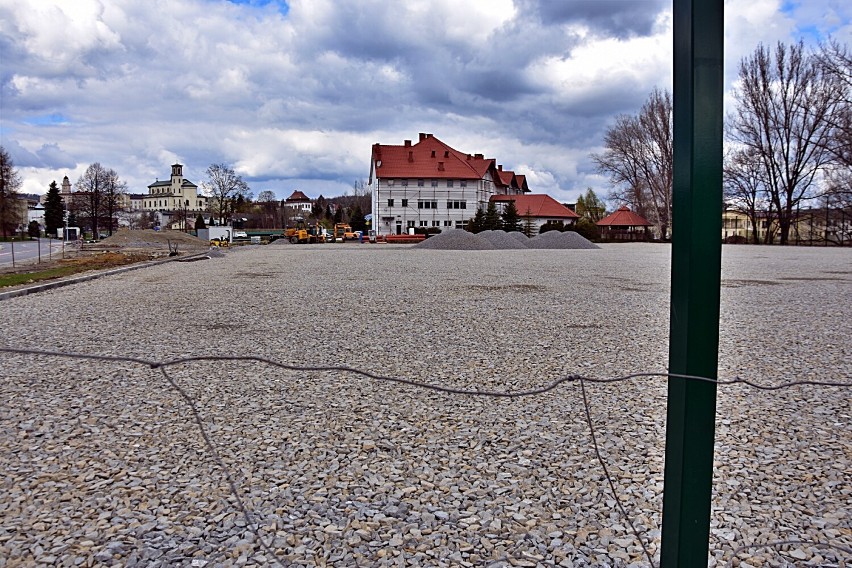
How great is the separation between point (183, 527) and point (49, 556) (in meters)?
0.48

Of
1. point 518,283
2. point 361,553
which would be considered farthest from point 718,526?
point 518,283

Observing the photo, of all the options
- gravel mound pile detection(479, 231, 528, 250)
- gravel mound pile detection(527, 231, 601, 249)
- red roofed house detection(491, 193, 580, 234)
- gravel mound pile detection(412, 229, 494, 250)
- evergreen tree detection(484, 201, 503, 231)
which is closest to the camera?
gravel mound pile detection(412, 229, 494, 250)

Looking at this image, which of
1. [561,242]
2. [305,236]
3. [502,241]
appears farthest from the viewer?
[305,236]

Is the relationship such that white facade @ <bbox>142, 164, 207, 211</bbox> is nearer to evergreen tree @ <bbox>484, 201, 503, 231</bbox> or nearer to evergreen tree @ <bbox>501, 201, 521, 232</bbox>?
evergreen tree @ <bbox>484, 201, 503, 231</bbox>

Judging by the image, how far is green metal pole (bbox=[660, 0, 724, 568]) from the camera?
1.39 meters

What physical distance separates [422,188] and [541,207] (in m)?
14.7

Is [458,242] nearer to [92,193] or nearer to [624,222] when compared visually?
[624,222]

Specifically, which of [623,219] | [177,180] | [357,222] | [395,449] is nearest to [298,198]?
[177,180]

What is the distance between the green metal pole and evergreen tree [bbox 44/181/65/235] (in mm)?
84896

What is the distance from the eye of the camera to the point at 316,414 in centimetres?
422

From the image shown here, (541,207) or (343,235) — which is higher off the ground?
(541,207)

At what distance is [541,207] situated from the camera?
234 feet

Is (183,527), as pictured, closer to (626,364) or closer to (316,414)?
(316,414)

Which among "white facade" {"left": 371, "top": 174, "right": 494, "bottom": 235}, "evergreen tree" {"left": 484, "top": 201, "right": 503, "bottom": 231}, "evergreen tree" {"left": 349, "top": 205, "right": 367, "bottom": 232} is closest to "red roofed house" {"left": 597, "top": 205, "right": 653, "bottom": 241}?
"white facade" {"left": 371, "top": 174, "right": 494, "bottom": 235}
